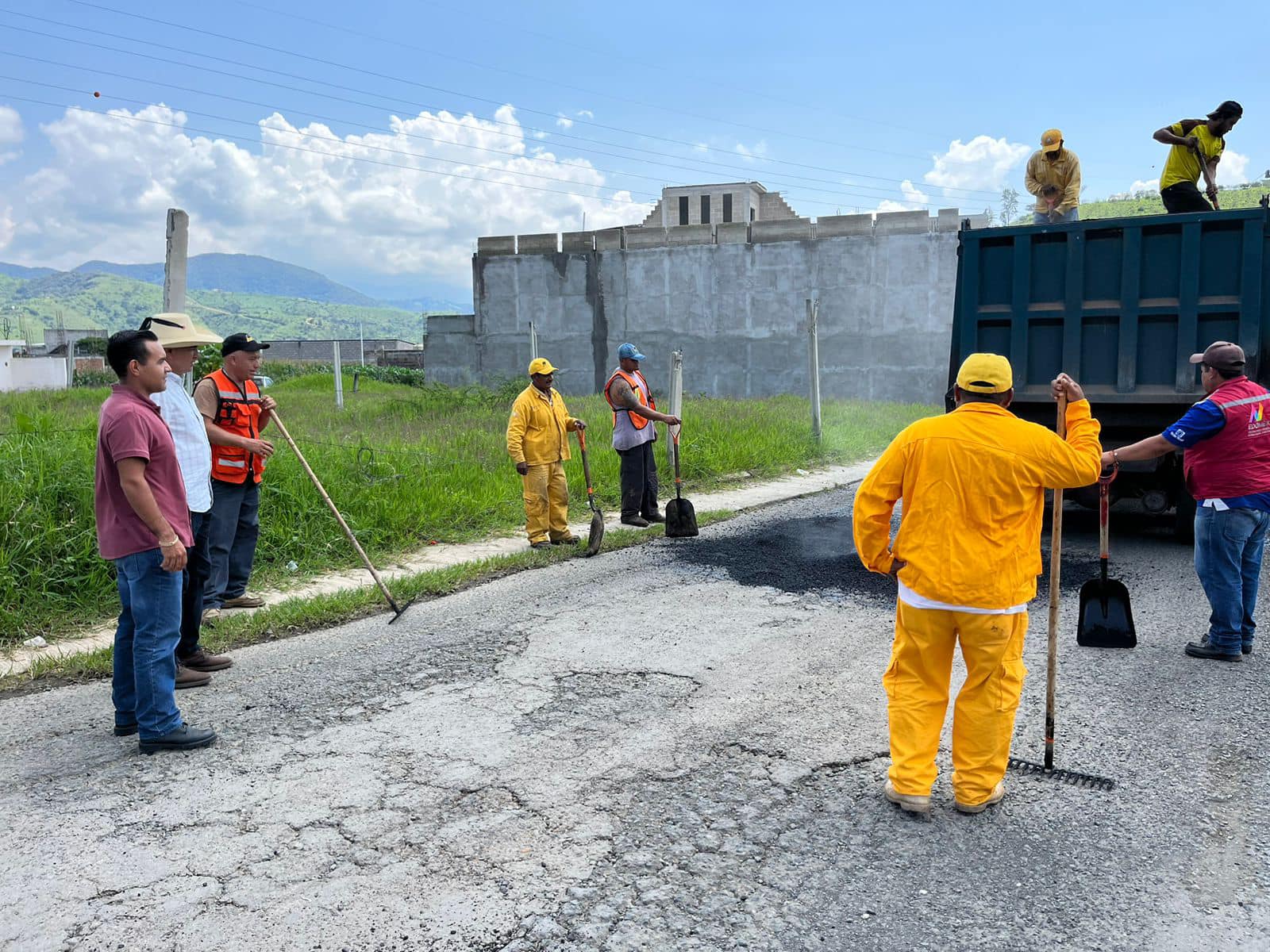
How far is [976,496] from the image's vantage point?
3398 mm

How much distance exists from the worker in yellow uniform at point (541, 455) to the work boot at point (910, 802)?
514 cm

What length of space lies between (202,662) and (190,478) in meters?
0.97

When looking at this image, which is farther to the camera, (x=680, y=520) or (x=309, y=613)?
(x=680, y=520)

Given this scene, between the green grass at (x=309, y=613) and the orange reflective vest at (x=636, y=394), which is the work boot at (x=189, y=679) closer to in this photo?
the green grass at (x=309, y=613)

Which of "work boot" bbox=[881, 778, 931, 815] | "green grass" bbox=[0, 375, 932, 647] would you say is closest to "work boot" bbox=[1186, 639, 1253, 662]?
"work boot" bbox=[881, 778, 931, 815]

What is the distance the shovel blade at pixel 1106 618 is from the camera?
180 inches

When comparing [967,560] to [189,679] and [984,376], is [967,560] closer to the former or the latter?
[984,376]

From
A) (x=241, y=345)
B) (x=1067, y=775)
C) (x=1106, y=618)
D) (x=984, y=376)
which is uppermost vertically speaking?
(x=241, y=345)

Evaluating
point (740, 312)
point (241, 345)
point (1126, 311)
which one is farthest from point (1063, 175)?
point (740, 312)

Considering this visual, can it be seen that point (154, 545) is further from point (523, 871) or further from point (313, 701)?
point (523, 871)

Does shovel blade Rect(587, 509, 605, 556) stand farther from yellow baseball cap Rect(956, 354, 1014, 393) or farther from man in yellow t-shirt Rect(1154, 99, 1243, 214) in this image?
man in yellow t-shirt Rect(1154, 99, 1243, 214)

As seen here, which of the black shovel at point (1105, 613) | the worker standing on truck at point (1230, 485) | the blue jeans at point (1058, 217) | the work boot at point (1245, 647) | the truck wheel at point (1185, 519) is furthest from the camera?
the blue jeans at point (1058, 217)

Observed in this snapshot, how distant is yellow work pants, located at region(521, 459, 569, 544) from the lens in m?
8.37

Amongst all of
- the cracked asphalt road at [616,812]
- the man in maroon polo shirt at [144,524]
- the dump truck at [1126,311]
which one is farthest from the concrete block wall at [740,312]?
the man in maroon polo shirt at [144,524]
